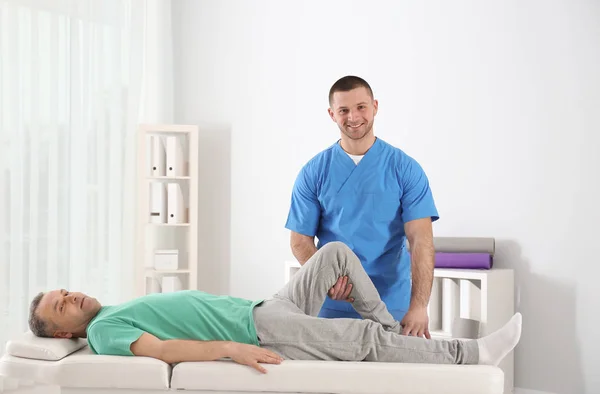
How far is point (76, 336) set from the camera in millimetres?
2178

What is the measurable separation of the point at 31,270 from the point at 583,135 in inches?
104

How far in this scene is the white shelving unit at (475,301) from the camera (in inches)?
126

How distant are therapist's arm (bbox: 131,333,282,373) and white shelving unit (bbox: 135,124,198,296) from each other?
220cm

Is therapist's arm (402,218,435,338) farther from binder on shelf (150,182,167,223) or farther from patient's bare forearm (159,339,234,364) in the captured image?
binder on shelf (150,182,167,223)

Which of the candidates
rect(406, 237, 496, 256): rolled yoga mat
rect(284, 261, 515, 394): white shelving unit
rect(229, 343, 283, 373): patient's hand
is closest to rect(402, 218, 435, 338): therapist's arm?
rect(229, 343, 283, 373): patient's hand

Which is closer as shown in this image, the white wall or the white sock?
the white sock

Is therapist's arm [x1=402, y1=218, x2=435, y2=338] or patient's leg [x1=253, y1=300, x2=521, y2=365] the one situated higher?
therapist's arm [x1=402, y1=218, x2=435, y2=338]

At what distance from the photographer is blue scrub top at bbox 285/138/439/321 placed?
2320 mm

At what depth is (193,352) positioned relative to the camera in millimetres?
1963

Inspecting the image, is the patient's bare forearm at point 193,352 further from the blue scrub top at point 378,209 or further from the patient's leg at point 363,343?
the blue scrub top at point 378,209

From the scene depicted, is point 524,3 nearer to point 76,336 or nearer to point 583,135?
point 583,135

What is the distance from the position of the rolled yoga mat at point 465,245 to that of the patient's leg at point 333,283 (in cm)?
126

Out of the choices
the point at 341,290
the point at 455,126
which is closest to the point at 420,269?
the point at 341,290

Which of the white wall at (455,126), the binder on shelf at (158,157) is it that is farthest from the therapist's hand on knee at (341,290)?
the binder on shelf at (158,157)
